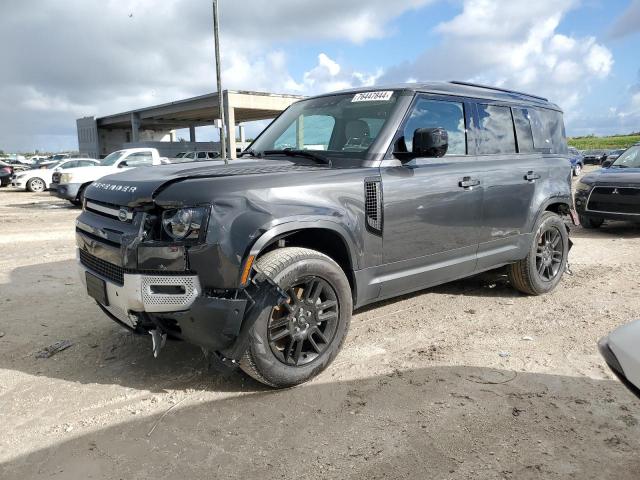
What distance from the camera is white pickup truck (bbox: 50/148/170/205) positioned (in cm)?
1395

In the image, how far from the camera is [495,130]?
188 inches

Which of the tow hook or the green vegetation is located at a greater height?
the green vegetation

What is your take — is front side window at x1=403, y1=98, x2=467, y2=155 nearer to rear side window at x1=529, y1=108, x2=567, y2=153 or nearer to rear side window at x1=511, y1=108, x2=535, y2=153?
rear side window at x1=511, y1=108, x2=535, y2=153

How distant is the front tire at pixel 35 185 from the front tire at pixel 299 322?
70.1 ft

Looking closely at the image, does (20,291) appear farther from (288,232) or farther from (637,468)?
(637,468)

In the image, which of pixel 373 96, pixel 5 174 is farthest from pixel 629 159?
pixel 5 174

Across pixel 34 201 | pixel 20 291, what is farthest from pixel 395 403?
pixel 34 201

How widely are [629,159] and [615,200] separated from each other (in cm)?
180

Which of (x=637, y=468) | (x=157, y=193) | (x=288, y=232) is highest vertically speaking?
(x=157, y=193)

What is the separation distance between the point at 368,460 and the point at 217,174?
1906 millimetres

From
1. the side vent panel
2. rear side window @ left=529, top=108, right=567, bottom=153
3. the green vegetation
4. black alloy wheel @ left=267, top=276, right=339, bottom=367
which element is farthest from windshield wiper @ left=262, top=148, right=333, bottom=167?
the green vegetation

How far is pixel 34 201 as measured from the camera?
1670 cm

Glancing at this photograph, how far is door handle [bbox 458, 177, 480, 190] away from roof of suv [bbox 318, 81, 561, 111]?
0.78 metres

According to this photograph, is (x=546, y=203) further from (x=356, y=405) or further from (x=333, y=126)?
(x=356, y=405)
